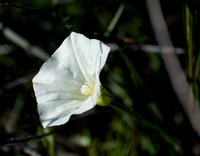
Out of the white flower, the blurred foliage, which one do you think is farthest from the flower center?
the blurred foliage

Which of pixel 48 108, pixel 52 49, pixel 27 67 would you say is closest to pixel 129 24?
pixel 52 49

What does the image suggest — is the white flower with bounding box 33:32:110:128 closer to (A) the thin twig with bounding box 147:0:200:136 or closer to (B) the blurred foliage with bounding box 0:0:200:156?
(B) the blurred foliage with bounding box 0:0:200:156

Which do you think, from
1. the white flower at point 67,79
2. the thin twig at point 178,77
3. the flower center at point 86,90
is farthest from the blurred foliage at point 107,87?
the flower center at point 86,90

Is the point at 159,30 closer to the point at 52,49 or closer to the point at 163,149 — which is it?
the point at 163,149

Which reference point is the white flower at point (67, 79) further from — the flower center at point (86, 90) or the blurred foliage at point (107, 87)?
the blurred foliage at point (107, 87)

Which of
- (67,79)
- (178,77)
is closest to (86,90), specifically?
(67,79)

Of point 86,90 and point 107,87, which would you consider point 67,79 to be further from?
point 107,87
